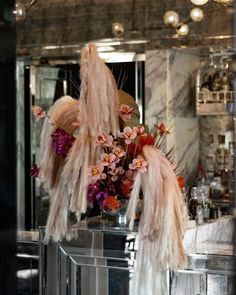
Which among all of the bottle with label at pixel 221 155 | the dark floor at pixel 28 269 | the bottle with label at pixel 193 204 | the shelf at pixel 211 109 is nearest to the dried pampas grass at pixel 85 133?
the dark floor at pixel 28 269

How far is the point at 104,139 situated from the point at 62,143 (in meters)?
0.22

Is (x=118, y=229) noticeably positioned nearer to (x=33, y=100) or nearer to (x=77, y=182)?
(x=77, y=182)

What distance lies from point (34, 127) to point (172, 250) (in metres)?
4.27

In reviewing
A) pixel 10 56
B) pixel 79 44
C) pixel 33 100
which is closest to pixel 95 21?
pixel 79 44

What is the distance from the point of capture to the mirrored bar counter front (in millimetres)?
2994

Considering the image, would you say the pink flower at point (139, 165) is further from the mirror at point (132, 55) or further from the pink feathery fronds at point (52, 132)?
the mirror at point (132, 55)

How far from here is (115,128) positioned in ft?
9.61

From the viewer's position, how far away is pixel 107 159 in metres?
2.91

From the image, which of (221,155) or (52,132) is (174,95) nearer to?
(221,155)

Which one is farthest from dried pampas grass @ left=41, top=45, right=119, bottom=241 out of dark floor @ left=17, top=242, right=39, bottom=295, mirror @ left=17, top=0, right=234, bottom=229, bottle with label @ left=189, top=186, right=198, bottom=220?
mirror @ left=17, top=0, right=234, bottom=229

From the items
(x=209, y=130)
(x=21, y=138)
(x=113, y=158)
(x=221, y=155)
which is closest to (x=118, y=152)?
(x=113, y=158)

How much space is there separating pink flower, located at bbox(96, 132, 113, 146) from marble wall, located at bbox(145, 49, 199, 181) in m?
3.20

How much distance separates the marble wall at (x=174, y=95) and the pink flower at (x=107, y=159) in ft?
10.4

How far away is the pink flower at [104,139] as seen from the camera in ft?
9.43
